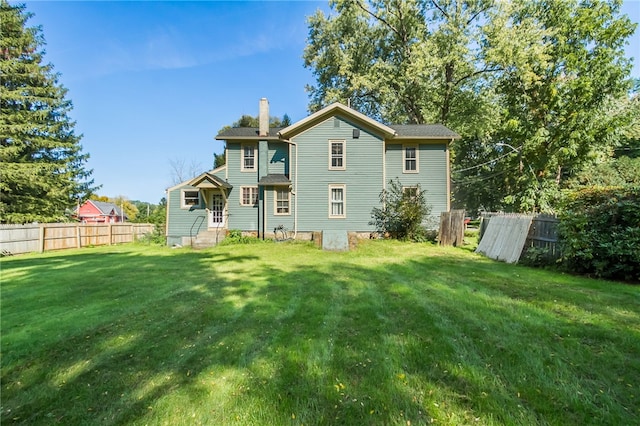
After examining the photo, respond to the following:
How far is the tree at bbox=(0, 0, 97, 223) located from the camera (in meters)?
17.0

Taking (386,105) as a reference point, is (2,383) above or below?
below

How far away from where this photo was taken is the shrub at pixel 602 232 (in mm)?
6113

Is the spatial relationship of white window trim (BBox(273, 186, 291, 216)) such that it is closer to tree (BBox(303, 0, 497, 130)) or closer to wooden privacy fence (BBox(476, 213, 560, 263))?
wooden privacy fence (BBox(476, 213, 560, 263))

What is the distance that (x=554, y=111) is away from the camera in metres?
17.3

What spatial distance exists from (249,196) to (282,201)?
6.46ft

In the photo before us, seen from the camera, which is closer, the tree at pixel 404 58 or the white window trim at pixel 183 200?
the white window trim at pixel 183 200

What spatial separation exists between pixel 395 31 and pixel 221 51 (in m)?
14.1

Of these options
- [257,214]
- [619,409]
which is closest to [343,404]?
[619,409]

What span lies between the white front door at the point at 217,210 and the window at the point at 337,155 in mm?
6375

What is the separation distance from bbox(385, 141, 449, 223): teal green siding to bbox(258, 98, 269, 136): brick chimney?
7117 millimetres

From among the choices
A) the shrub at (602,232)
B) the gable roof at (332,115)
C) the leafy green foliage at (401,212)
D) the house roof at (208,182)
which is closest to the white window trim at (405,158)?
the leafy green foliage at (401,212)

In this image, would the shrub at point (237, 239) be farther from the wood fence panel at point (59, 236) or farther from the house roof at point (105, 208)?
the house roof at point (105, 208)

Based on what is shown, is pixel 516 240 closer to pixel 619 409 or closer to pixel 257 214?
pixel 619 409

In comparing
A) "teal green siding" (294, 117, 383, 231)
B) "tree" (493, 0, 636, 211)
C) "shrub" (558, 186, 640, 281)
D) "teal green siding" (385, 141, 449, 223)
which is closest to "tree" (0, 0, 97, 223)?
"teal green siding" (294, 117, 383, 231)
